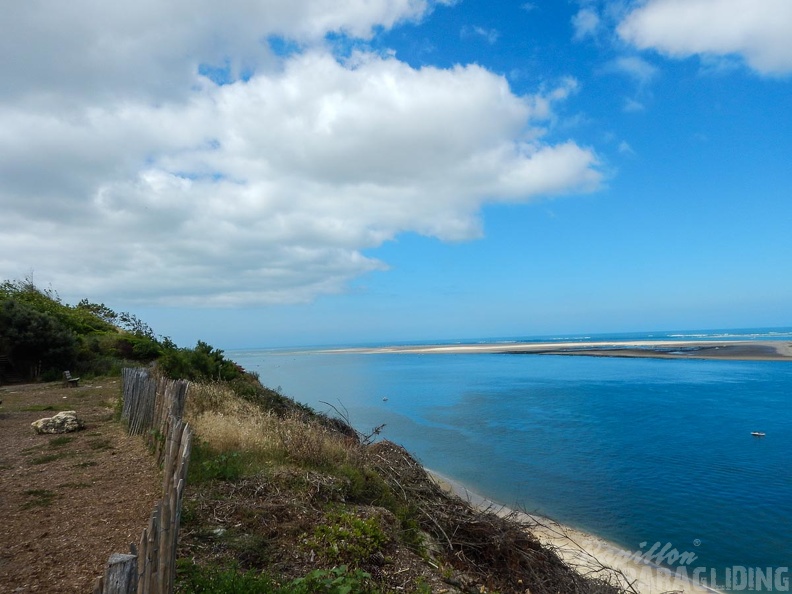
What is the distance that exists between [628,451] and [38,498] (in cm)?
1812

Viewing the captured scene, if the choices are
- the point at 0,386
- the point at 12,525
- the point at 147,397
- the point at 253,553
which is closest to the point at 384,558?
the point at 253,553

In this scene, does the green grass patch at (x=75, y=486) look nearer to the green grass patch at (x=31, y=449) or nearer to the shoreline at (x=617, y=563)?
the green grass patch at (x=31, y=449)

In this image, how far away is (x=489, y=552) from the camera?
7.03 meters

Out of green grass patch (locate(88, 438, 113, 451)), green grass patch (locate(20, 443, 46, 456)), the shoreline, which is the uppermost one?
green grass patch (locate(88, 438, 113, 451))

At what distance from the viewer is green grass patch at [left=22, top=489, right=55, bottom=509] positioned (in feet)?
20.9

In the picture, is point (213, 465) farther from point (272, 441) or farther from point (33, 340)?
point (33, 340)

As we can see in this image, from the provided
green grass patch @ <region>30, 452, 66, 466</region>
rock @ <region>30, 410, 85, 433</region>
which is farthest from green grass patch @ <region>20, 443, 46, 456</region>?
rock @ <region>30, 410, 85, 433</region>

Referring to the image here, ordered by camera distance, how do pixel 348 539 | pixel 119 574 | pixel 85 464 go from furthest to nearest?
pixel 85 464 → pixel 348 539 → pixel 119 574

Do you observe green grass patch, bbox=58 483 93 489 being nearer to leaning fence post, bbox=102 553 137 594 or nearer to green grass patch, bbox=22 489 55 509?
green grass patch, bbox=22 489 55 509

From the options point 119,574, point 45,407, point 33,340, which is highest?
point 33,340

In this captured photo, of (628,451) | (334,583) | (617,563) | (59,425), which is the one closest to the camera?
(334,583)

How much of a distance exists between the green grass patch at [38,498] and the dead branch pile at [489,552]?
4.62 metres

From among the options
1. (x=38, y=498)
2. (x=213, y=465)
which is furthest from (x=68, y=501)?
(x=213, y=465)

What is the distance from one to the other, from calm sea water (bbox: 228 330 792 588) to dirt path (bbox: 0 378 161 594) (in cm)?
487
